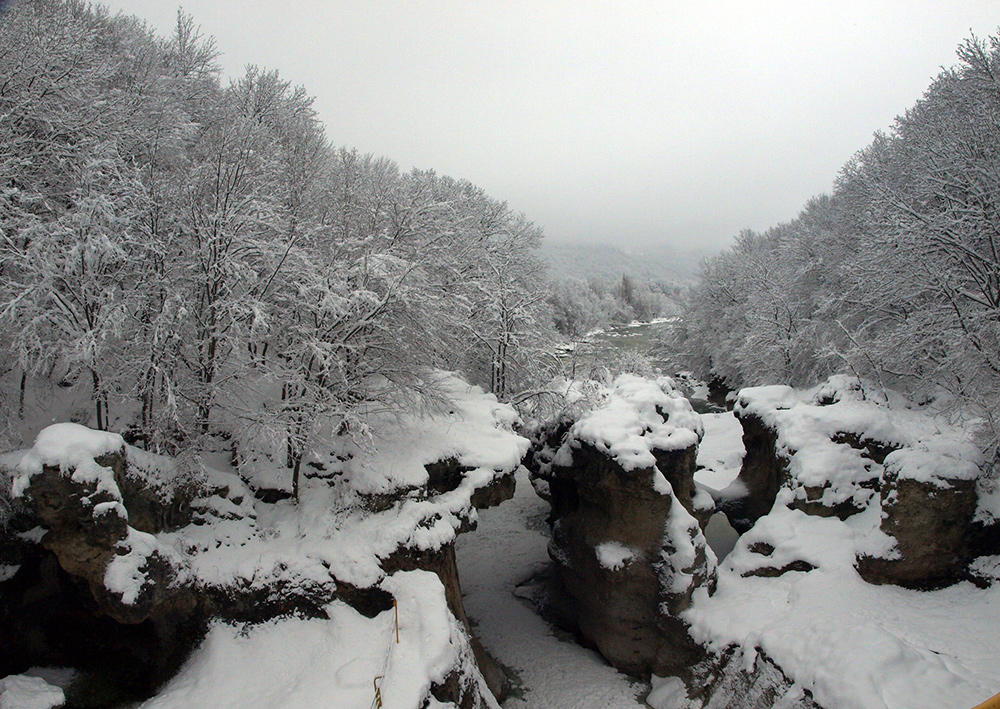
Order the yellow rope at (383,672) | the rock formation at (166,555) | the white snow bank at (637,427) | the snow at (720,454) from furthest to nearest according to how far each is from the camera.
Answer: the snow at (720,454), the white snow bank at (637,427), the yellow rope at (383,672), the rock formation at (166,555)

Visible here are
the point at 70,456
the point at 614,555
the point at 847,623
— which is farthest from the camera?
the point at 614,555

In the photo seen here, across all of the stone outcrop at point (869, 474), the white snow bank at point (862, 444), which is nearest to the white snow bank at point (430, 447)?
the stone outcrop at point (869, 474)

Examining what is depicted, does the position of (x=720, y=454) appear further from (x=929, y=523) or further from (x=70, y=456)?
(x=70, y=456)

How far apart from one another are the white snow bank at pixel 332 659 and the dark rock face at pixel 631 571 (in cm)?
463

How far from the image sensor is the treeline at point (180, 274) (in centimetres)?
903

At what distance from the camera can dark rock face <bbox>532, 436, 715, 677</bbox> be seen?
470 inches

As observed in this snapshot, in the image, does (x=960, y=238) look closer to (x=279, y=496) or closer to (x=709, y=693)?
(x=709, y=693)

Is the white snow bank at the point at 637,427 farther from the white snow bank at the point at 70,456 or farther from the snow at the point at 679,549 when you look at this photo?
the white snow bank at the point at 70,456

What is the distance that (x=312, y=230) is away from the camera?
35.0ft

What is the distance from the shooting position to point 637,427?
13.2 metres

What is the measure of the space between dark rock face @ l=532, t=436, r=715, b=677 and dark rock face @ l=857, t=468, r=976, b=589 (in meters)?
3.81

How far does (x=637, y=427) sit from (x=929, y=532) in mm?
6169

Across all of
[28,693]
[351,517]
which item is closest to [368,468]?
[351,517]

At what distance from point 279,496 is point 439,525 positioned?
3462 millimetres
